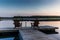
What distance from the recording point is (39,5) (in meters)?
10.0

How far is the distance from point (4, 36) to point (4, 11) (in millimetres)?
3276

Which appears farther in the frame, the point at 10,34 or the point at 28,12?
the point at 28,12

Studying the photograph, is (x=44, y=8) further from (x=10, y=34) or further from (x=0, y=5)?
(x=10, y=34)

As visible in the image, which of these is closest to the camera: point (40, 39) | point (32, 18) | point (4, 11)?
point (40, 39)

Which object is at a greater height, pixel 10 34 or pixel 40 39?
pixel 40 39

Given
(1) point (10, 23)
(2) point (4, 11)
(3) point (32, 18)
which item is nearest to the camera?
(3) point (32, 18)

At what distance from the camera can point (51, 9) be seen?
10.0m

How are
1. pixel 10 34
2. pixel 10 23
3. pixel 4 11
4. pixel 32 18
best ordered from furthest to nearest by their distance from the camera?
pixel 4 11, pixel 10 23, pixel 32 18, pixel 10 34

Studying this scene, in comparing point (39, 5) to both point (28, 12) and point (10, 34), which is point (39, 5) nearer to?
point (28, 12)

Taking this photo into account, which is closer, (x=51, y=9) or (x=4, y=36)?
(x=4, y=36)

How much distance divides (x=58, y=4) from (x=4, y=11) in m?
3.66

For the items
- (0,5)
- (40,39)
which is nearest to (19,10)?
(0,5)

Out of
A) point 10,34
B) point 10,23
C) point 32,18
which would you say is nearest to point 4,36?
point 10,34

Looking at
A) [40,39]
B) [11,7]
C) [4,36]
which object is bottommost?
[4,36]
